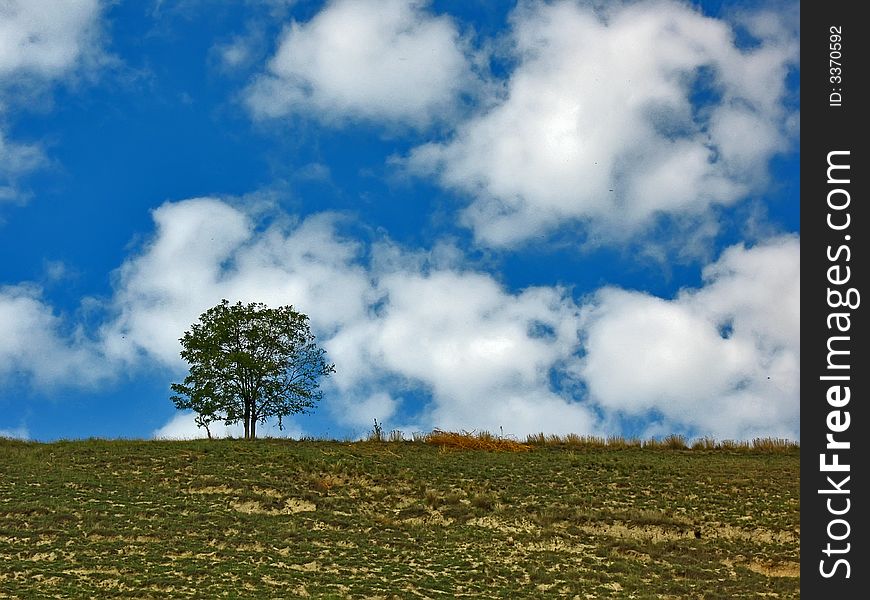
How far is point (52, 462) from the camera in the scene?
1411 inches

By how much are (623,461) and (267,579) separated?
19.1m

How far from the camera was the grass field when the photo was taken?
2358 centimetres

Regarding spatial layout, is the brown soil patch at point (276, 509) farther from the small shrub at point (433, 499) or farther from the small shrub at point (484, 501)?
the small shrub at point (484, 501)

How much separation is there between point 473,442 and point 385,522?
13.0 meters

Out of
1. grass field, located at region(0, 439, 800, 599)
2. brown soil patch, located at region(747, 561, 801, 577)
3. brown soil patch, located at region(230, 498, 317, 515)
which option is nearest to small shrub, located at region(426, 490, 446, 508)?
grass field, located at region(0, 439, 800, 599)

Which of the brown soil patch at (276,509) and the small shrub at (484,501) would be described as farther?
the small shrub at (484,501)

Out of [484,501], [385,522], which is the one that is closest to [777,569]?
[484,501]

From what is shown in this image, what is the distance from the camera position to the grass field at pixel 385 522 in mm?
23578

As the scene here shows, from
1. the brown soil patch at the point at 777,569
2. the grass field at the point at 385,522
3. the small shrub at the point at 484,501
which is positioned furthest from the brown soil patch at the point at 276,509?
the brown soil patch at the point at 777,569

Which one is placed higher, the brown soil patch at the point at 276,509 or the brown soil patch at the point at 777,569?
the brown soil patch at the point at 276,509

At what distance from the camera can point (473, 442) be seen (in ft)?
137

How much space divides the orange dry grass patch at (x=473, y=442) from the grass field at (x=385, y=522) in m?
1.51

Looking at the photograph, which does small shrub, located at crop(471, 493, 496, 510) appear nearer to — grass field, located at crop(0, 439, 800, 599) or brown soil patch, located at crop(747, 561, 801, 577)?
grass field, located at crop(0, 439, 800, 599)

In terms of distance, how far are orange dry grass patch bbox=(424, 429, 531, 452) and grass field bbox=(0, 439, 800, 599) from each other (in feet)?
4.94
